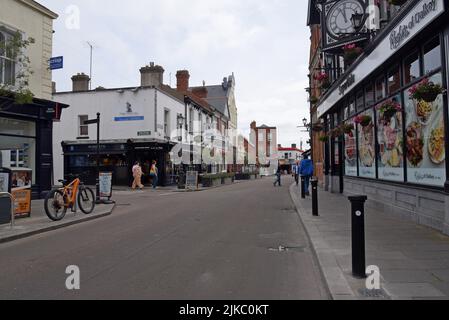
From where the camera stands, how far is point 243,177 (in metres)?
47.1

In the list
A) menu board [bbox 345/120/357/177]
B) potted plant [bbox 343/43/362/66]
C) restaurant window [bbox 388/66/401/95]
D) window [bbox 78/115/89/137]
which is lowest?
menu board [bbox 345/120/357/177]

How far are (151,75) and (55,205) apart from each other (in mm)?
20975

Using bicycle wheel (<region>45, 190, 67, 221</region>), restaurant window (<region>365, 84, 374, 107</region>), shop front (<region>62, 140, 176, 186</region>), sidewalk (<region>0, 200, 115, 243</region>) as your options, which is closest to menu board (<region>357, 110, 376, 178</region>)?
restaurant window (<region>365, 84, 374, 107</region>)

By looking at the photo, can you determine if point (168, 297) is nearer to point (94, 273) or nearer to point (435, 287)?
point (94, 273)

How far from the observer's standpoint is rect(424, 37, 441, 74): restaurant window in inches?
320

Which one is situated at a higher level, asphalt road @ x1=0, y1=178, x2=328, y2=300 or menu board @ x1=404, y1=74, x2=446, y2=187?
menu board @ x1=404, y1=74, x2=446, y2=187

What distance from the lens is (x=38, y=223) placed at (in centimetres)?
1018

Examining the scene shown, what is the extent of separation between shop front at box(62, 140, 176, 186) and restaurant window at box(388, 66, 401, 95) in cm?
1824

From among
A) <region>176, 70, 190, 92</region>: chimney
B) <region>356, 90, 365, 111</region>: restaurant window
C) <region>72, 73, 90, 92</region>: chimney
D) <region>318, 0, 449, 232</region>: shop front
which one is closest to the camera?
<region>318, 0, 449, 232</region>: shop front

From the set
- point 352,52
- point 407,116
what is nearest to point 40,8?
point 352,52

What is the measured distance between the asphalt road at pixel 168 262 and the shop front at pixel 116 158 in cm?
1672

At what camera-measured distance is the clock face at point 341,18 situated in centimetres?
1506

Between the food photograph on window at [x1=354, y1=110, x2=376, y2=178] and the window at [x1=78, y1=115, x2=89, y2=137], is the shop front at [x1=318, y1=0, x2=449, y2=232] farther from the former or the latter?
the window at [x1=78, y1=115, x2=89, y2=137]

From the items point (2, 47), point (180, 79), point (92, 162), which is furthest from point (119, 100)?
point (2, 47)
